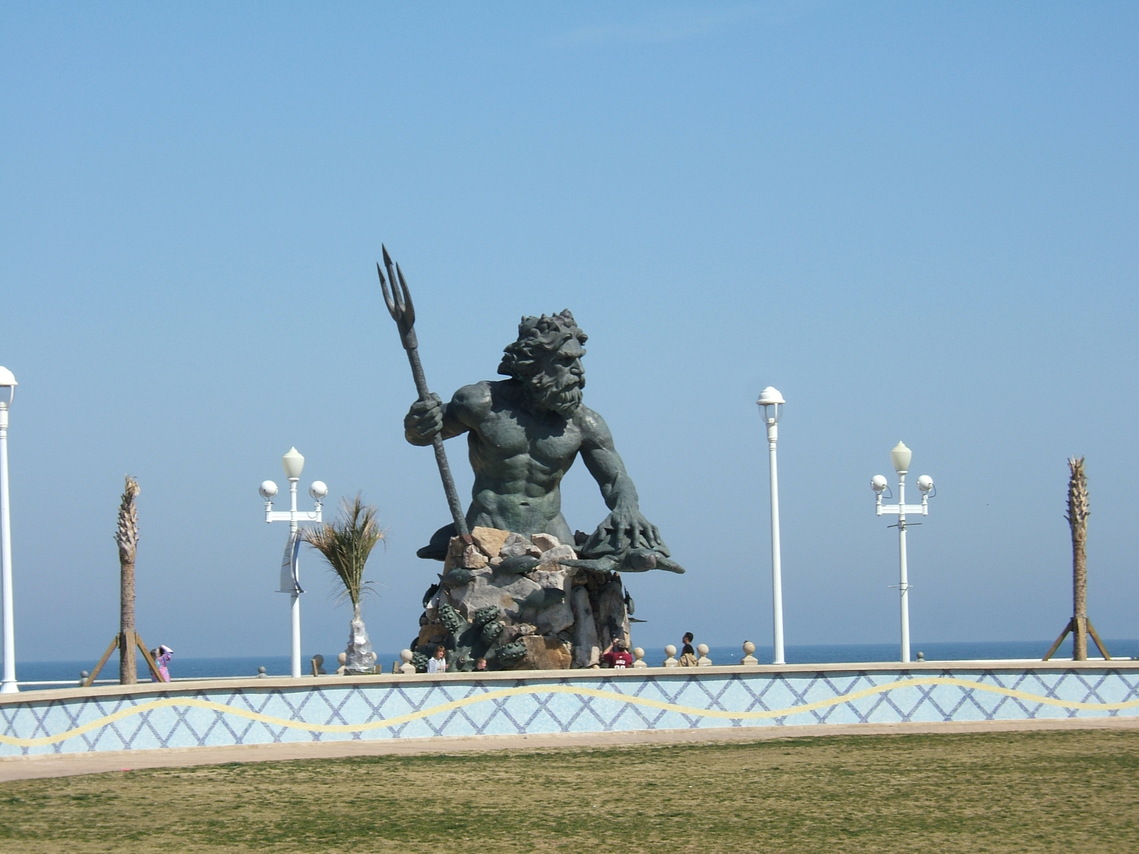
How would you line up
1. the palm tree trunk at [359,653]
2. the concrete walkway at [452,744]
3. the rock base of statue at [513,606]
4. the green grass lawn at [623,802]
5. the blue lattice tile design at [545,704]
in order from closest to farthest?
the green grass lawn at [623,802]
the concrete walkway at [452,744]
the blue lattice tile design at [545,704]
the rock base of statue at [513,606]
the palm tree trunk at [359,653]

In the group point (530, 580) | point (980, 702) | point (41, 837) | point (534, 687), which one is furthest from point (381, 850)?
point (980, 702)

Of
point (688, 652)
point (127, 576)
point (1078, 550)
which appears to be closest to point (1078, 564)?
point (1078, 550)

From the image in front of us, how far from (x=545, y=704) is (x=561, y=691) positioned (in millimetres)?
180

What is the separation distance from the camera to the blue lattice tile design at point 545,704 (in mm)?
14031

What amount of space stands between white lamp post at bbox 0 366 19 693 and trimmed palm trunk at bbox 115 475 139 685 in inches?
71.9

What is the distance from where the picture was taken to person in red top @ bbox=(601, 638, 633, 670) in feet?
54.1

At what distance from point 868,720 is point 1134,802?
486 centimetres

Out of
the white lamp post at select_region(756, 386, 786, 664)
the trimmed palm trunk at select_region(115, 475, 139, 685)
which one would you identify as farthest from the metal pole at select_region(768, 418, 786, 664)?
the trimmed palm trunk at select_region(115, 475, 139, 685)

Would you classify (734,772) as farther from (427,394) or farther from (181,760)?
(427,394)

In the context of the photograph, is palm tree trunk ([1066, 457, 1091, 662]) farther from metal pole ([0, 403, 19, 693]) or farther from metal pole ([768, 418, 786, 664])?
metal pole ([0, 403, 19, 693])

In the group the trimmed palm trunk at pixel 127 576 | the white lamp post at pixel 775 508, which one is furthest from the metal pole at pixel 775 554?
the trimmed palm trunk at pixel 127 576

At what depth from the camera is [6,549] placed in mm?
17625

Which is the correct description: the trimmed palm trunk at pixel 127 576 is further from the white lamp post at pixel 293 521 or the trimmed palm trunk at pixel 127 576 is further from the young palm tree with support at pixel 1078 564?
the young palm tree with support at pixel 1078 564

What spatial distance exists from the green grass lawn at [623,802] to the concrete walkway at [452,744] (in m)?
0.47
